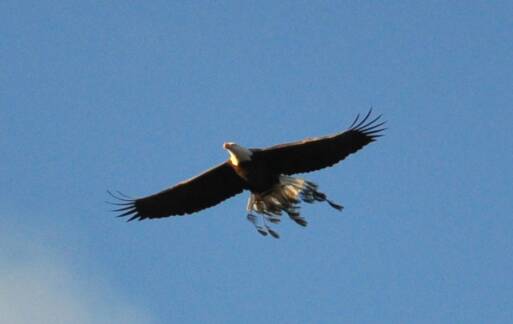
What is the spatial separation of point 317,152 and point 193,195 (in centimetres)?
197

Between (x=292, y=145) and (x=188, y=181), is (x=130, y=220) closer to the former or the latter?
(x=188, y=181)

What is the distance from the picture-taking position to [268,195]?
2494 centimetres

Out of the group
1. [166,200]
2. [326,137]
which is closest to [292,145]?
[326,137]

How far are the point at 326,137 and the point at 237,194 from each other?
1.69 m

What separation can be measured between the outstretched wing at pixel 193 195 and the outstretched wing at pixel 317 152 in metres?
0.73

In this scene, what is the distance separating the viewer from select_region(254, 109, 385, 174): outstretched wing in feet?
81.1

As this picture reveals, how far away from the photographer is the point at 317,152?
81.5 ft

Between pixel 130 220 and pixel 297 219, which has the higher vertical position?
pixel 130 220

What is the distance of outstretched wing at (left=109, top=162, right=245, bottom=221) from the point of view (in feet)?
83.4

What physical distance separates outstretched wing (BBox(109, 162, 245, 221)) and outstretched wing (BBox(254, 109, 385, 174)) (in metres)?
0.73

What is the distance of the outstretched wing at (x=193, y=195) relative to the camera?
2541 cm

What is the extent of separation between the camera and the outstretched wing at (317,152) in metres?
24.7

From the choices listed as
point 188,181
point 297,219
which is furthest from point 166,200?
point 297,219

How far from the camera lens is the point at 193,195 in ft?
84.1
